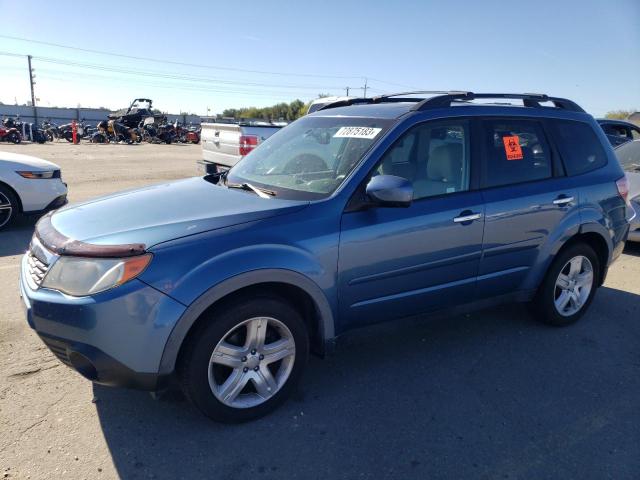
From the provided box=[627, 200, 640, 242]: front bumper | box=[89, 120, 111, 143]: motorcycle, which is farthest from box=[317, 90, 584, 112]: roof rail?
box=[89, 120, 111, 143]: motorcycle

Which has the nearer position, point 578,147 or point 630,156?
point 578,147

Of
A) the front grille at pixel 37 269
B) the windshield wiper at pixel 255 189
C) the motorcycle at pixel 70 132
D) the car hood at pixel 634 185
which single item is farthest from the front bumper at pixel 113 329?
the motorcycle at pixel 70 132

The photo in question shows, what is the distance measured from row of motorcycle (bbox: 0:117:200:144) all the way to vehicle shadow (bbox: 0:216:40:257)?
21.4 m

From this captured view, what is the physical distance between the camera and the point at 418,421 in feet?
9.37

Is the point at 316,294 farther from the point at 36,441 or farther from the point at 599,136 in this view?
the point at 599,136

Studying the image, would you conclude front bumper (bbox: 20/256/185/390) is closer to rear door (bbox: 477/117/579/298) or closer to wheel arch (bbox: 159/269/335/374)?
wheel arch (bbox: 159/269/335/374)

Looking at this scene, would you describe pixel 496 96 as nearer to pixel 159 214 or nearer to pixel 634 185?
pixel 159 214

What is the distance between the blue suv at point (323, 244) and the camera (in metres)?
2.41

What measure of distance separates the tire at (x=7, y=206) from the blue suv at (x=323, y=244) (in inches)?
168

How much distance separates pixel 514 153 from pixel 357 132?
1304 mm

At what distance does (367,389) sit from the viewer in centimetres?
317

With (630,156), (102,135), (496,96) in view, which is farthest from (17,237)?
(102,135)

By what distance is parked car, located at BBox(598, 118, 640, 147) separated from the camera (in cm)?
1076

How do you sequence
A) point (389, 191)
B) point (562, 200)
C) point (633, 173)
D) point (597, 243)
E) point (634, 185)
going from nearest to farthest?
point (389, 191) → point (562, 200) → point (597, 243) → point (634, 185) → point (633, 173)
